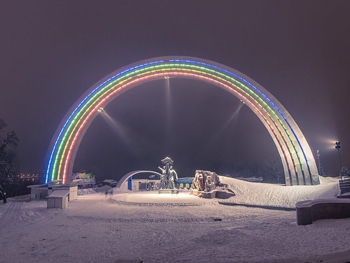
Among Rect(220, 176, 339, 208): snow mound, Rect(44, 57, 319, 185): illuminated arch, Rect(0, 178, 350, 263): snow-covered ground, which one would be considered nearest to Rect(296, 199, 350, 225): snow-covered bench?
Rect(0, 178, 350, 263): snow-covered ground

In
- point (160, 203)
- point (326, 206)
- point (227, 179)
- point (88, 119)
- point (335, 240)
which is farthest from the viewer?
point (88, 119)

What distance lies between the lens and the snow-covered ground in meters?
8.38

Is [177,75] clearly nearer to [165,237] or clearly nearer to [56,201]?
[56,201]

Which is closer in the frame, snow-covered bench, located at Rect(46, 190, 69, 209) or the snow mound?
snow-covered bench, located at Rect(46, 190, 69, 209)

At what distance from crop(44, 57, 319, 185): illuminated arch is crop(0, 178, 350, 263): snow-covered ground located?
33.5ft

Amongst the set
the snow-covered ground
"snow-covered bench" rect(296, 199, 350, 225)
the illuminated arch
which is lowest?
the snow-covered ground

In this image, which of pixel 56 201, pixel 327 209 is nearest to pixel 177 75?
pixel 56 201

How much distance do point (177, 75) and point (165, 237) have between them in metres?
24.6

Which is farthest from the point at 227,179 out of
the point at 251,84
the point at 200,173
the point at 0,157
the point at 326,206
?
the point at 0,157

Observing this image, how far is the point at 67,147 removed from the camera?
3222 cm

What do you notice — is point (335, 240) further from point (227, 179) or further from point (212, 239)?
point (227, 179)

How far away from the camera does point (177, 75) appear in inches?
1308

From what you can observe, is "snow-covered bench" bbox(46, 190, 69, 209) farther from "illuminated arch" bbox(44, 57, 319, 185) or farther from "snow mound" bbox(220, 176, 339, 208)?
"snow mound" bbox(220, 176, 339, 208)

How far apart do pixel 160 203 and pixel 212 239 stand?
Result: 37.5 feet
